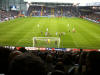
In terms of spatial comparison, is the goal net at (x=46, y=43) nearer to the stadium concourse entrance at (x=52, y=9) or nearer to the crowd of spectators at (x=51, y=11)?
the stadium concourse entrance at (x=52, y=9)

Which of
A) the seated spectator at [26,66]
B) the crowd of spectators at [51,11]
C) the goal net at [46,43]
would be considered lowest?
the goal net at [46,43]

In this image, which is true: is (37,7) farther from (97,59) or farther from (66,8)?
(97,59)

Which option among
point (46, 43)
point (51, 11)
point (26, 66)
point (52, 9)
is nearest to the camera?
point (26, 66)

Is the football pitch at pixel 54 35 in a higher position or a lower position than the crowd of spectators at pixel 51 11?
lower

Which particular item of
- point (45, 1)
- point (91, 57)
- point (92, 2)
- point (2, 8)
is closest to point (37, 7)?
point (45, 1)

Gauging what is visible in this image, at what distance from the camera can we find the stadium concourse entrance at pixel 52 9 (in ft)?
266

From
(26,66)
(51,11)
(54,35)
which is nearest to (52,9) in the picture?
(51,11)

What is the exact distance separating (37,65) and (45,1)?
8969 centimetres

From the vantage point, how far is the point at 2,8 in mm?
68750

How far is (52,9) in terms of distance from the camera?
8950 cm

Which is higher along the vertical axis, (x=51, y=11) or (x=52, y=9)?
(x=52, y=9)

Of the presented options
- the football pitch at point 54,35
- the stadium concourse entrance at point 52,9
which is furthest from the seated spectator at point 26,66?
the stadium concourse entrance at point 52,9

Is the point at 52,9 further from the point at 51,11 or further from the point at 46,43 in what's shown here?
the point at 46,43

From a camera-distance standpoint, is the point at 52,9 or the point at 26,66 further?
the point at 52,9
